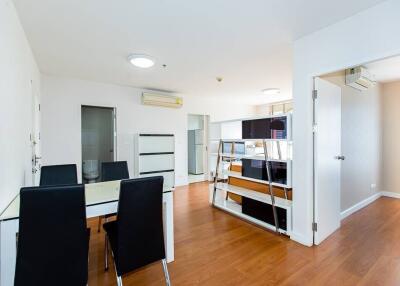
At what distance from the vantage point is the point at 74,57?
Result: 3.18 metres

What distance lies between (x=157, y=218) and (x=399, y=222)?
3644mm

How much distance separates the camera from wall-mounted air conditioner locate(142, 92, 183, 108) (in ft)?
16.3

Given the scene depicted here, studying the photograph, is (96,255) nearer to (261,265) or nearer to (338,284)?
(261,265)

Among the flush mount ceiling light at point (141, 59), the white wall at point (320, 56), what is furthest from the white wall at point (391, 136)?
the flush mount ceiling light at point (141, 59)

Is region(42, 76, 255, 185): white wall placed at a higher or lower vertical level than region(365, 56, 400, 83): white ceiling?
lower

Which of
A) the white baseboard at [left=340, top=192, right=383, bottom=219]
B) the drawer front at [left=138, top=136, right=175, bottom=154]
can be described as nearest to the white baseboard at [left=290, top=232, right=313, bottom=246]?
the white baseboard at [left=340, top=192, right=383, bottom=219]

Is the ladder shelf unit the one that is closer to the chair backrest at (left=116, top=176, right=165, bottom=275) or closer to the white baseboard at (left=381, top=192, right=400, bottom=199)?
the chair backrest at (left=116, top=176, right=165, bottom=275)

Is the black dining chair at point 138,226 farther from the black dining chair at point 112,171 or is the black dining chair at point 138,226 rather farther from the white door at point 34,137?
the white door at point 34,137

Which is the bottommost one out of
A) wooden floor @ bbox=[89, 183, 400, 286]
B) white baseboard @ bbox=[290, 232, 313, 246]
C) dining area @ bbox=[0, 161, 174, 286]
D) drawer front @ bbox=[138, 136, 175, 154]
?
wooden floor @ bbox=[89, 183, 400, 286]

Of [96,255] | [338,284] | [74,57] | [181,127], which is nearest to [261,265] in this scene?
[338,284]

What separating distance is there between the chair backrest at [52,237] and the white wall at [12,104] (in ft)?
1.79

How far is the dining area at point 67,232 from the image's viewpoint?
1294 millimetres

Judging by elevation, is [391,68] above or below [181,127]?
above

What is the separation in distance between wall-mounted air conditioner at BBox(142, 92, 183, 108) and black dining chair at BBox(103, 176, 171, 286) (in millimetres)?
3642
